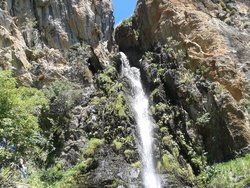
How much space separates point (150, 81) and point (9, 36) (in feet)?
36.2

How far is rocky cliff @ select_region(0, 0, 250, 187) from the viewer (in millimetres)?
26391

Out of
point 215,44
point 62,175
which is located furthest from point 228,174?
point 215,44

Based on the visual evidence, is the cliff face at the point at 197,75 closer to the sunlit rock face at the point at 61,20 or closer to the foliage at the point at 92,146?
the foliage at the point at 92,146

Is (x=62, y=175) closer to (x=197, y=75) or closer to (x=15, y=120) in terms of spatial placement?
(x=15, y=120)

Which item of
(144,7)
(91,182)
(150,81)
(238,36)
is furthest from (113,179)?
(144,7)

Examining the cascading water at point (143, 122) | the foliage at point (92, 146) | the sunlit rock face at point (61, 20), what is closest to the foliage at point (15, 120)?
the foliage at point (92, 146)

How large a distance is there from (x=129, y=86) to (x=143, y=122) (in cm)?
374

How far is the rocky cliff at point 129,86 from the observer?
26.4m

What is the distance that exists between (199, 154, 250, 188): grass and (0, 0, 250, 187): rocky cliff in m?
0.09

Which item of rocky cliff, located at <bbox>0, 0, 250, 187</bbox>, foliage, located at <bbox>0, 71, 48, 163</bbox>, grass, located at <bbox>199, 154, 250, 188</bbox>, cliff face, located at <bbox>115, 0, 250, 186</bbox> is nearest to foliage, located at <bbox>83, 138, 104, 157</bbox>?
rocky cliff, located at <bbox>0, 0, 250, 187</bbox>

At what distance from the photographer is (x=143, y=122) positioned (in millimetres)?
30578

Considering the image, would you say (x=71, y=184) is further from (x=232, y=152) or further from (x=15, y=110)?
(x=232, y=152)

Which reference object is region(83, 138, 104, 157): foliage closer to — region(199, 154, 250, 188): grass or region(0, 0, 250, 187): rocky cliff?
region(0, 0, 250, 187): rocky cliff

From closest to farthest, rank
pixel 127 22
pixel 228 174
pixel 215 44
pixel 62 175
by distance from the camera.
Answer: pixel 62 175, pixel 228 174, pixel 215 44, pixel 127 22
